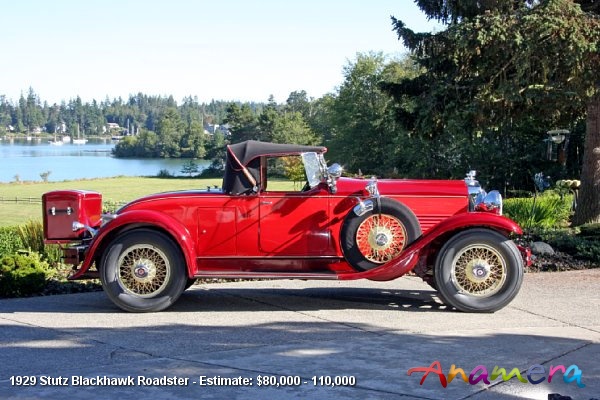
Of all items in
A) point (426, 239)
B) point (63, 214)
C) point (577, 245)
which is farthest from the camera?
point (577, 245)

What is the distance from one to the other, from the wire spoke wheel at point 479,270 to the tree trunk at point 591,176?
29.6ft

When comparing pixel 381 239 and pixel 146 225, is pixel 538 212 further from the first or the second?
pixel 146 225

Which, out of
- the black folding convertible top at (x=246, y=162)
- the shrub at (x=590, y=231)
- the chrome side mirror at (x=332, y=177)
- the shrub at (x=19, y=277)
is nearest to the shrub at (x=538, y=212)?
the shrub at (x=590, y=231)

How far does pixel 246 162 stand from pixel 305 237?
3.33 feet

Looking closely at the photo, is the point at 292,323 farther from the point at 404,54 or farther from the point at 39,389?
the point at 404,54

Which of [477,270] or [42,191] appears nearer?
[477,270]

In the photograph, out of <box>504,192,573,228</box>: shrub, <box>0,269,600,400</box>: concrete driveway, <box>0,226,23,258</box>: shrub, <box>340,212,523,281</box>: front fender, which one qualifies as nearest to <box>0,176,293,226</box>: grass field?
<box>504,192,573,228</box>: shrub

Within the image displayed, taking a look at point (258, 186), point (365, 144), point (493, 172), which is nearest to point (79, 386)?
point (258, 186)

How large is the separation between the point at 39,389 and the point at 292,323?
268 centimetres

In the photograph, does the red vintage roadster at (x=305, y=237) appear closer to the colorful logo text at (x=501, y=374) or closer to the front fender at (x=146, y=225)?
the front fender at (x=146, y=225)

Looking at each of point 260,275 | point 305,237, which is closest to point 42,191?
point 260,275

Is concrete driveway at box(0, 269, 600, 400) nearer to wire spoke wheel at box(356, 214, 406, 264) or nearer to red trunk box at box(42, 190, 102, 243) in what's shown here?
wire spoke wheel at box(356, 214, 406, 264)

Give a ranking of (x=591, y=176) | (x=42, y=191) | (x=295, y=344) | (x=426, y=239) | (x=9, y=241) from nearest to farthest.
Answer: (x=295, y=344) → (x=426, y=239) → (x=9, y=241) → (x=591, y=176) → (x=42, y=191)

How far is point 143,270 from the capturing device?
25.0ft
